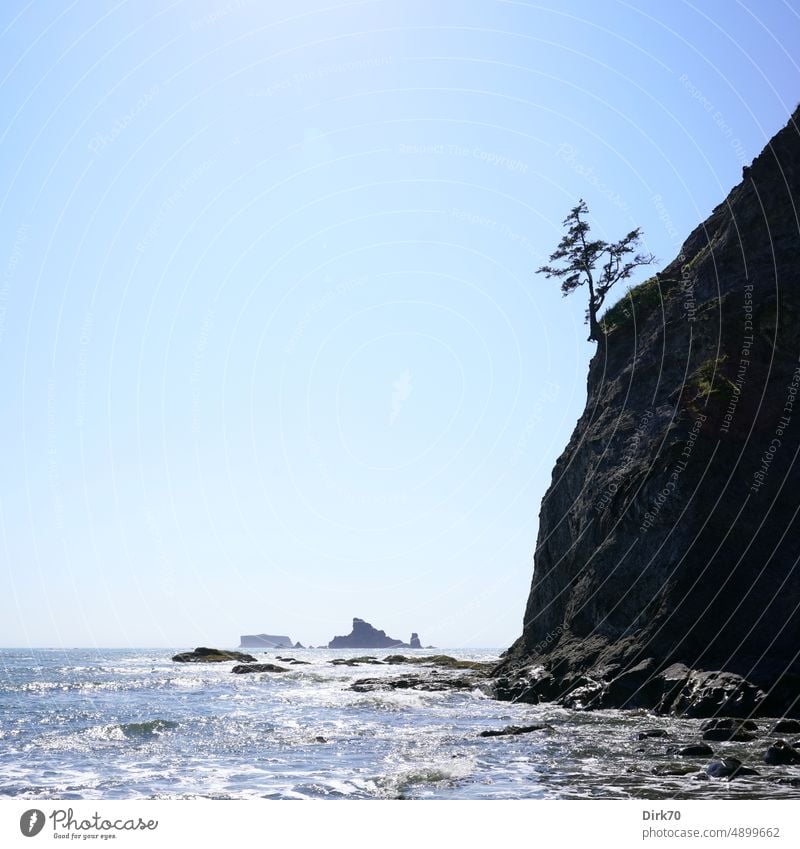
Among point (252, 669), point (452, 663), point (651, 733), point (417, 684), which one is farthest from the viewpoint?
point (452, 663)

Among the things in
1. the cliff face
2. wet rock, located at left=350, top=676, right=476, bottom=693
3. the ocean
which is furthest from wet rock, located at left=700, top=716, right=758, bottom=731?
wet rock, located at left=350, top=676, right=476, bottom=693

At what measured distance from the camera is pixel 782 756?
67.5 feet

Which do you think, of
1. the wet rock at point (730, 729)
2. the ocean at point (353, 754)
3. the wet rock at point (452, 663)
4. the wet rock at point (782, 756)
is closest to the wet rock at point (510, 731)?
the ocean at point (353, 754)

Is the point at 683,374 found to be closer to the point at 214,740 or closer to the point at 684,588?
the point at 684,588

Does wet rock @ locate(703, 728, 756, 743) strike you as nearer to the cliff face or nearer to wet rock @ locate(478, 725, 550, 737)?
the cliff face

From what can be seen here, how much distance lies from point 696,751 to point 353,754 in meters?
10.7

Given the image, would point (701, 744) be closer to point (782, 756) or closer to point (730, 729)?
point (782, 756)

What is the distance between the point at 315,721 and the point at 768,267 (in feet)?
112

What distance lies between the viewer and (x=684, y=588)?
119 ft

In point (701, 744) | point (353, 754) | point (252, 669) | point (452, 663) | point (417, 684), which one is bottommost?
point (252, 669)

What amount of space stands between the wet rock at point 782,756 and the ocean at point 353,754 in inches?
16.5

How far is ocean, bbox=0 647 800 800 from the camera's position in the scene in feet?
62.1

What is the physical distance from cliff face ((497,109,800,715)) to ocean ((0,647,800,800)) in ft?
11.2

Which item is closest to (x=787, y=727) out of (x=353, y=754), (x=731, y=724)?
(x=731, y=724)
